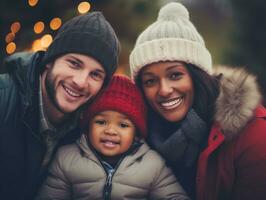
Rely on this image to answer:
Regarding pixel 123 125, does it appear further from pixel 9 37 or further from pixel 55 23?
pixel 55 23

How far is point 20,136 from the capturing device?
269cm

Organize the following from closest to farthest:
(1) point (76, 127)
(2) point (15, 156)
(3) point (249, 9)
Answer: (2) point (15, 156) < (1) point (76, 127) < (3) point (249, 9)

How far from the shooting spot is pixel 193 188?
2.96 meters

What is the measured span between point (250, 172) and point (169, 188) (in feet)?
1.73

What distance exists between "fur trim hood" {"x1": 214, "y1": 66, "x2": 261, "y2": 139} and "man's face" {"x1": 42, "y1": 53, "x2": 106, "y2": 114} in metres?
0.79

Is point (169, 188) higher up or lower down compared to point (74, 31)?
lower down

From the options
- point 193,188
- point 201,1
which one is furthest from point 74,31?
point 201,1

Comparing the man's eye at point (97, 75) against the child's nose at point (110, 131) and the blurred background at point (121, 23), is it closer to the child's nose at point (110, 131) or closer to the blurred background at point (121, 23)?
the child's nose at point (110, 131)

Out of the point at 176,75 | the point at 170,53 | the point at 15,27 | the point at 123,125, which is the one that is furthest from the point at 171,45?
the point at 15,27

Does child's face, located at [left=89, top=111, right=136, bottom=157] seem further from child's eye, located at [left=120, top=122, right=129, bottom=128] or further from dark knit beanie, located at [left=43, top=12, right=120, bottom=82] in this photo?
dark knit beanie, located at [left=43, top=12, right=120, bottom=82]

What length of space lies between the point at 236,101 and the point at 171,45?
576 millimetres

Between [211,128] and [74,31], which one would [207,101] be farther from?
[74,31]

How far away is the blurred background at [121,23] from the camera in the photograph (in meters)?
4.55

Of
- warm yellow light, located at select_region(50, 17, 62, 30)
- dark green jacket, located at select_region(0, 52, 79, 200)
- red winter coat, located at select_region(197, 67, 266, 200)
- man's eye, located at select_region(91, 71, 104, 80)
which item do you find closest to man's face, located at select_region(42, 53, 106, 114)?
man's eye, located at select_region(91, 71, 104, 80)
